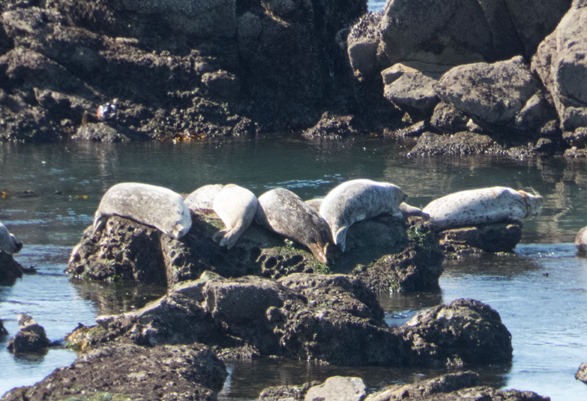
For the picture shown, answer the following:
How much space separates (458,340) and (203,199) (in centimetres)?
350

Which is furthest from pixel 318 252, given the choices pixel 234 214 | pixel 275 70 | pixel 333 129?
pixel 275 70

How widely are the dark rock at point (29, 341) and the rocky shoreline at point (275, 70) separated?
11420 millimetres

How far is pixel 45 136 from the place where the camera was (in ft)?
64.0

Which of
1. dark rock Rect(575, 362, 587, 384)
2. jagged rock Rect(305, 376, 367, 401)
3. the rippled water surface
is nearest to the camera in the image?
jagged rock Rect(305, 376, 367, 401)

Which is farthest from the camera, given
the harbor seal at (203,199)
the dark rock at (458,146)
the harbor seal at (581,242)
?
the dark rock at (458,146)

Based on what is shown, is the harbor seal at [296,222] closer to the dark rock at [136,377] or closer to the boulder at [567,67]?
the dark rock at [136,377]

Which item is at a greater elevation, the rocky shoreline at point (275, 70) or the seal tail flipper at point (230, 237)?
the rocky shoreline at point (275, 70)

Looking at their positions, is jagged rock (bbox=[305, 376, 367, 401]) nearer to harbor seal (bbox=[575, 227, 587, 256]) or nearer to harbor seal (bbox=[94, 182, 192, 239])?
harbor seal (bbox=[94, 182, 192, 239])

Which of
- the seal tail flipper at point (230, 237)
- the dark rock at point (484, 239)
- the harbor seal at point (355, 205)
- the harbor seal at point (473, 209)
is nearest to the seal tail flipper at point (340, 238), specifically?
the harbor seal at point (355, 205)

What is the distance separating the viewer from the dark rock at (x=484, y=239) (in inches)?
447

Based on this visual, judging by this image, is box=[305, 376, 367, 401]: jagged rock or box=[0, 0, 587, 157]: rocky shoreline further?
box=[0, 0, 587, 157]: rocky shoreline

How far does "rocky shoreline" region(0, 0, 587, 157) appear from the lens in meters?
18.5

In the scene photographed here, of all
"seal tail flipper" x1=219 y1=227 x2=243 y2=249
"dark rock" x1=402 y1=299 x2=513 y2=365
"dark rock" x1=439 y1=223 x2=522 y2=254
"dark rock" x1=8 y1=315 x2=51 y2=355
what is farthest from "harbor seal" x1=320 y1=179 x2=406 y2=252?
"dark rock" x1=8 y1=315 x2=51 y2=355

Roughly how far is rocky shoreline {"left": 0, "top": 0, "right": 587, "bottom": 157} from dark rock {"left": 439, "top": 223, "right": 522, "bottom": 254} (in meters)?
6.70
